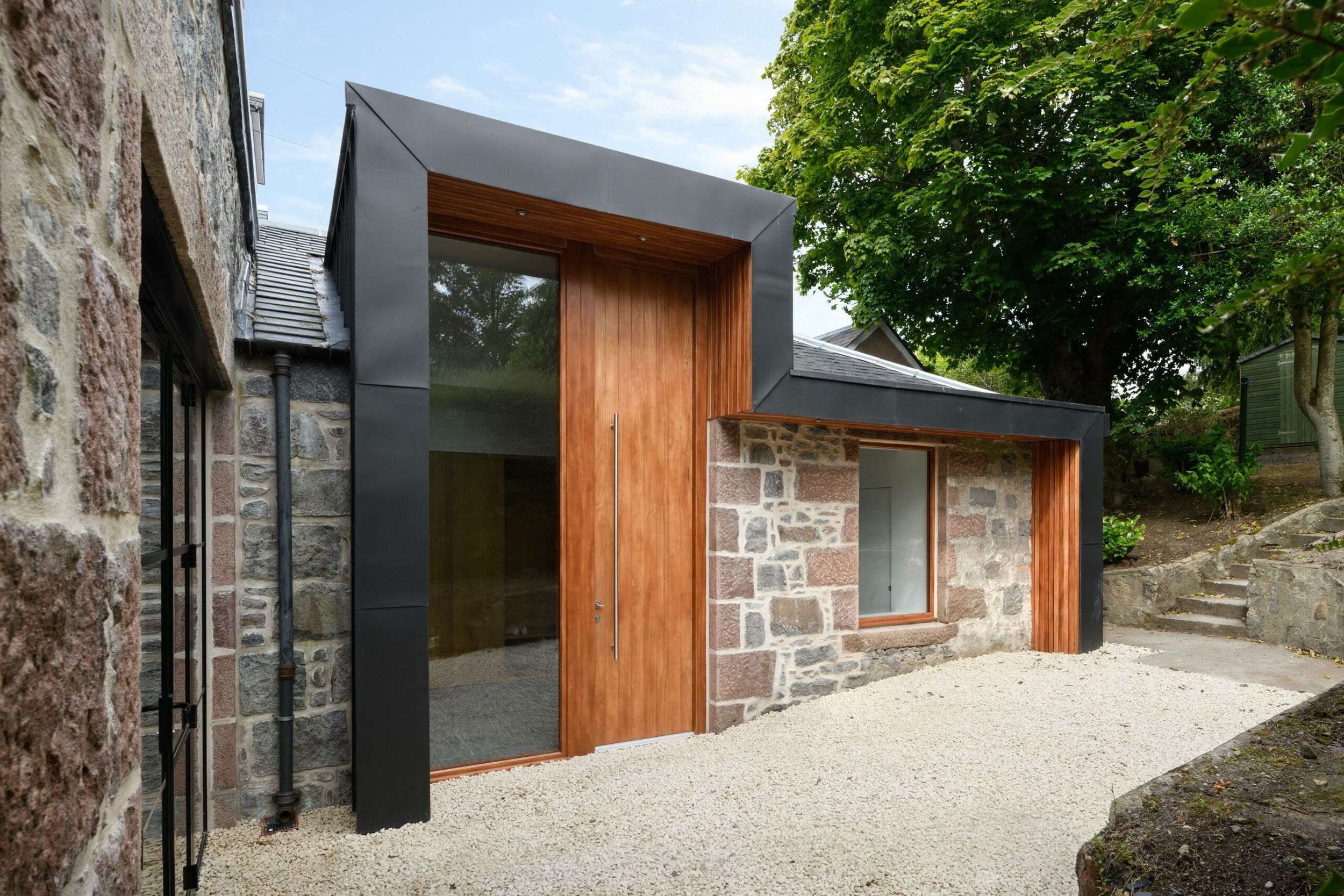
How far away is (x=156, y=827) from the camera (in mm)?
1995

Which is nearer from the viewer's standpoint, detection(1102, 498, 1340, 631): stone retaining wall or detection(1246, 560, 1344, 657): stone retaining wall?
detection(1246, 560, 1344, 657): stone retaining wall

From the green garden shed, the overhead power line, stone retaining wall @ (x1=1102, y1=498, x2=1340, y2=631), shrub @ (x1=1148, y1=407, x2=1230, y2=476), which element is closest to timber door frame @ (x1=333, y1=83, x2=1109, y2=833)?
the overhead power line

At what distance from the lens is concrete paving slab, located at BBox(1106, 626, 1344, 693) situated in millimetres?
5504

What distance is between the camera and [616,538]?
4.50m

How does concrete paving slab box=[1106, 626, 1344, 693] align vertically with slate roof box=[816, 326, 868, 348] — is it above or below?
below

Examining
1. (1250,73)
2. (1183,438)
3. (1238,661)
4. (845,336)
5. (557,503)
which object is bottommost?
(1238,661)

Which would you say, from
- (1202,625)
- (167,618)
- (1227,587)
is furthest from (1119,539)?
(167,618)

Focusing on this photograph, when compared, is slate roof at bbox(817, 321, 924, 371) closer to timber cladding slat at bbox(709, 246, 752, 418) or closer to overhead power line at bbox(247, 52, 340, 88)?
timber cladding slat at bbox(709, 246, 752, 418)

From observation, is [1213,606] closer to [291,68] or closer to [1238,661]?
[1238,661]

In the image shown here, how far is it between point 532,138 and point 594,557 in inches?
95.4

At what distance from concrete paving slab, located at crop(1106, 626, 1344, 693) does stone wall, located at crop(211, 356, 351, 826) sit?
20.5 ft

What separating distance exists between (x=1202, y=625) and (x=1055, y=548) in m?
2.37

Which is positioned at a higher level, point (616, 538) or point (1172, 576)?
point (616, 538)

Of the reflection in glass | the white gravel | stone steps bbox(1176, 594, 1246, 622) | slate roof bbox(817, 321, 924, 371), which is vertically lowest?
the white gravel
